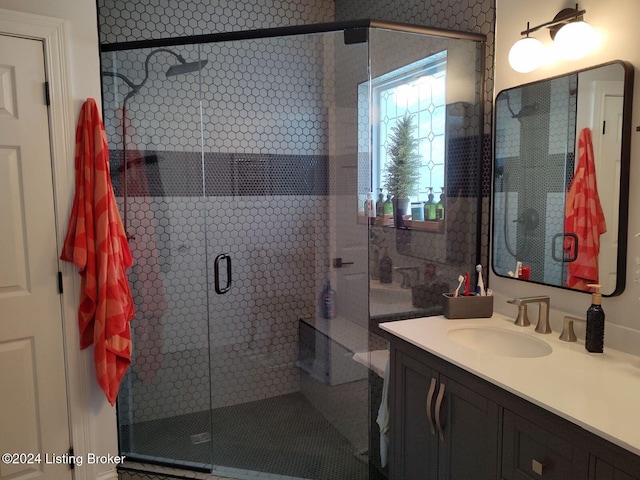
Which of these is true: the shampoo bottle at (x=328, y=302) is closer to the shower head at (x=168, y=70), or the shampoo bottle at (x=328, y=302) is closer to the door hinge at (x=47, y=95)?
the shower head at (x=168, y=70)

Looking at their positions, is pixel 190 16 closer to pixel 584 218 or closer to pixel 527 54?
pixel 527 54

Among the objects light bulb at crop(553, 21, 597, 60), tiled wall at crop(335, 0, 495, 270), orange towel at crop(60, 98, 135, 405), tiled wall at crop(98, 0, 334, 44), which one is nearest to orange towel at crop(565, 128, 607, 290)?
light bulb at crop(553, 21, 597, 60)

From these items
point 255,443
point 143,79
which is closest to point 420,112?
point 143,79

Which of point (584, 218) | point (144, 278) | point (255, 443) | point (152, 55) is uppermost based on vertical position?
point (152, 55)

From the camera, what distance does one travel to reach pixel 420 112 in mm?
2338

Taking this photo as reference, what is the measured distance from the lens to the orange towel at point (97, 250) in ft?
6.61

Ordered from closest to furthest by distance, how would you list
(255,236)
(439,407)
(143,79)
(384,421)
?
(439,407) → (384,421) → (143,79) → (255,236)

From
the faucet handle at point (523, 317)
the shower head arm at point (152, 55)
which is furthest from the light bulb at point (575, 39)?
the shower head arm at point (152, 55)

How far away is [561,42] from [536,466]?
58.9 inches

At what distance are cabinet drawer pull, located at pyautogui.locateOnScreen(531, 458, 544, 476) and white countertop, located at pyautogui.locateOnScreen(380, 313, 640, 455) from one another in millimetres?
178

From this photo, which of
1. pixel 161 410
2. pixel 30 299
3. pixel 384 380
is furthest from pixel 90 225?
pixel 384 380

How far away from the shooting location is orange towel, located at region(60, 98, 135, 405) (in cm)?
201

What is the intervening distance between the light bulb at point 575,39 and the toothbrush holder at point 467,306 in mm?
1054

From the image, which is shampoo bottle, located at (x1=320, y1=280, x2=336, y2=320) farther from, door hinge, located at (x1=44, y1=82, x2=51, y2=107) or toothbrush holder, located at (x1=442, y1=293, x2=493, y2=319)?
door hinge, located at (x1=44, y1=82, x2=51, y2=107)
